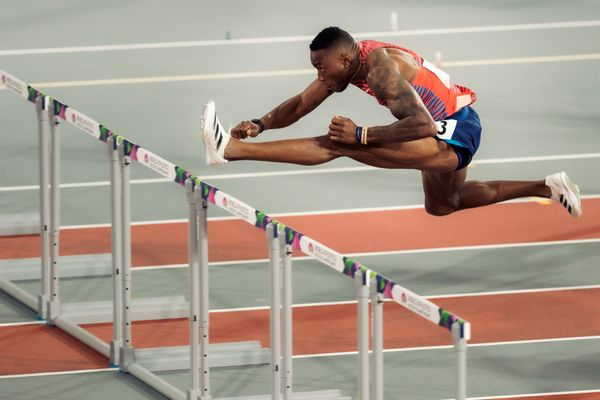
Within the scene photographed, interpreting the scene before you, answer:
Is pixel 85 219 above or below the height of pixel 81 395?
above

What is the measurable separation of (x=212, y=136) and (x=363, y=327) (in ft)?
6.33

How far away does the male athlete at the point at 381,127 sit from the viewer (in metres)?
8.38

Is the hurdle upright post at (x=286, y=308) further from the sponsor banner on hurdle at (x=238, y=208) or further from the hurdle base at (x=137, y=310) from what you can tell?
the hurdle base at (x=137, y=310)

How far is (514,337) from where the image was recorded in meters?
9.91

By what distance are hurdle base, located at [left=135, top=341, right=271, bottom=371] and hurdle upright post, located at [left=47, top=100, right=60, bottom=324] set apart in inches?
34.6

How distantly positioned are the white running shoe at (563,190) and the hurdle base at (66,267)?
332 centimetres

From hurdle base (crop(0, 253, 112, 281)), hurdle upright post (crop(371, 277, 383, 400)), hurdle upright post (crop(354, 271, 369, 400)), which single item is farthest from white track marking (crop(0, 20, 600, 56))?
hurdle upright post (crop(371, 277, 383, 400))

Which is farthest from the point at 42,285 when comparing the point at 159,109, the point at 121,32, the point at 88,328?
the point at 121,32

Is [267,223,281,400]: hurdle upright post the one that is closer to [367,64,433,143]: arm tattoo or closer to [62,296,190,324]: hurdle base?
[367,64,433,143]: arm tattoo

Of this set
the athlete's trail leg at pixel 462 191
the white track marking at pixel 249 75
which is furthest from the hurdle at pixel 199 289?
the white track marking at pixel 249 75

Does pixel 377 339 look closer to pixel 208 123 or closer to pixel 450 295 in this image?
pixel 208 123

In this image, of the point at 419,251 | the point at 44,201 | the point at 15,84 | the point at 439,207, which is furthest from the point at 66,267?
the point at 439,207

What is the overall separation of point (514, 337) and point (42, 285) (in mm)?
3173

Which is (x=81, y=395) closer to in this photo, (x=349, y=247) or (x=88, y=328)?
(x=88, y=328)
